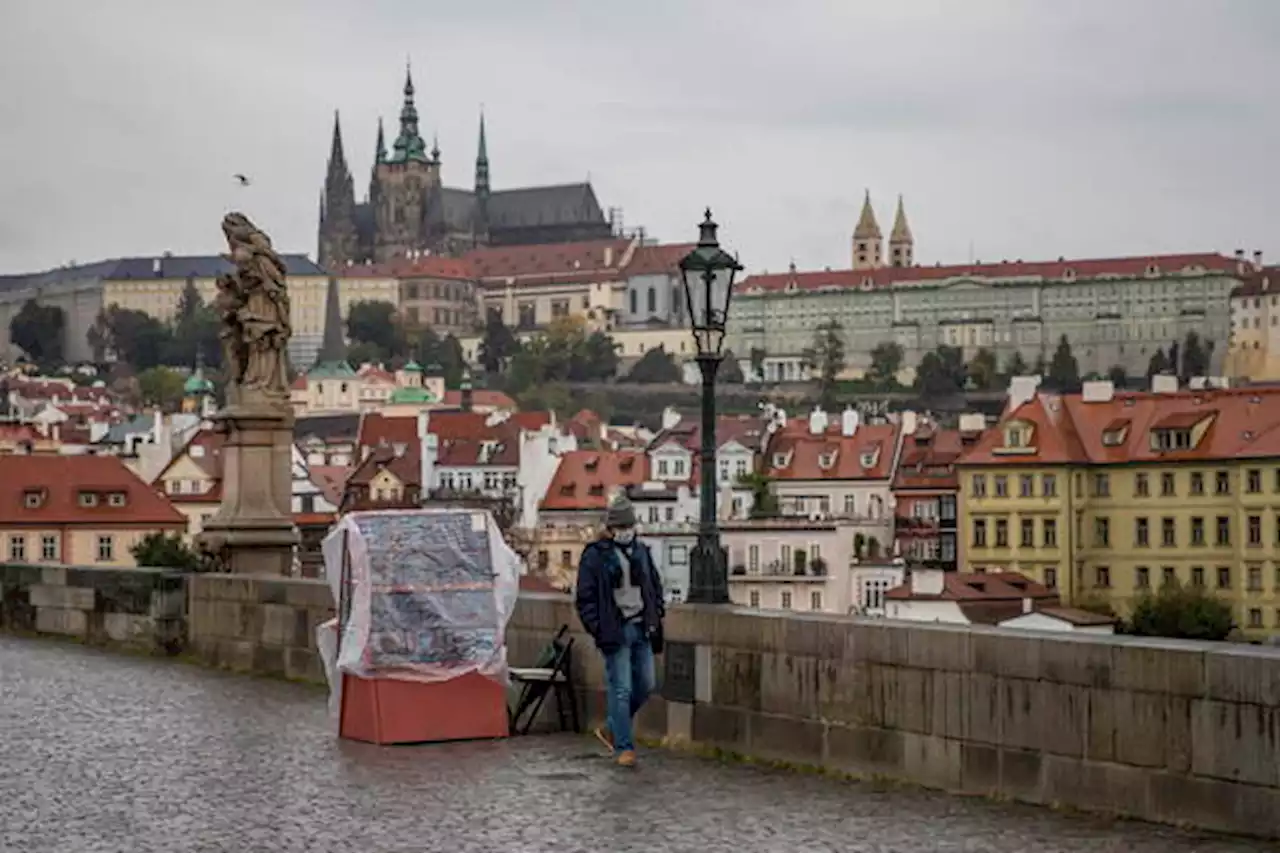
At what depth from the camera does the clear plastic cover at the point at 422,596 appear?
1258 centimetres

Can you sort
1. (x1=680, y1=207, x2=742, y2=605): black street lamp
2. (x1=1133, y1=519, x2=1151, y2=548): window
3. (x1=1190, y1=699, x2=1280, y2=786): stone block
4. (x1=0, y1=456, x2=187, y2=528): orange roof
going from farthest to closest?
1. (x1=0, y1=456, x2=187, y2=528): orange roof
2. (x1=1133, y1=519, x2=1151, y2=548): window
3. (x1=680, y1=207, x2=742, y2=605): black street lamp
4. (x1=1190, y1=699, x2=1280, y2=786): stone block

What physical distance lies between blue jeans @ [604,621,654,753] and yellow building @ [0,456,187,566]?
6180 cm

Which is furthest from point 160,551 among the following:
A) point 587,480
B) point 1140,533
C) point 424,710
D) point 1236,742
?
point 1236,742

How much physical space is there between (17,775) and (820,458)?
259 feet

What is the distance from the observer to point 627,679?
1183cm

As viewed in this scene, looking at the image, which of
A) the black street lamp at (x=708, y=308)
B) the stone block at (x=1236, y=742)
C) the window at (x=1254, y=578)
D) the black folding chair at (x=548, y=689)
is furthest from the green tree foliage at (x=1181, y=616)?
the stone block at (x=1236, y=742)

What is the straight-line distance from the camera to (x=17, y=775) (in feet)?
36.8

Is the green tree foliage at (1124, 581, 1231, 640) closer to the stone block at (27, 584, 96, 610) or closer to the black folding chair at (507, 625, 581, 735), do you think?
the stone block at (27, 584, 96, 610)

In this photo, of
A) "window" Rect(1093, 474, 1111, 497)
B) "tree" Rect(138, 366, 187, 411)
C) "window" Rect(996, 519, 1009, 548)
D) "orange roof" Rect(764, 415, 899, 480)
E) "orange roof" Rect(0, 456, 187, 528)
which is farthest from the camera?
"tree" Rect(138, 366, 187, 411)

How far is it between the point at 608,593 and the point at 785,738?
1.06m

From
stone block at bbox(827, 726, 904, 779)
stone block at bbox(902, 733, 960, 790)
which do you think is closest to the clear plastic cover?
stone block at bbox(827, 726, 904, 779)

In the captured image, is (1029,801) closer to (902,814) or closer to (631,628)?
(902,814)

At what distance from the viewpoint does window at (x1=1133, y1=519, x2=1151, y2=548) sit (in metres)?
72.2

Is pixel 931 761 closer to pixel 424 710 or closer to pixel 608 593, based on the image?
pixel 608 593
